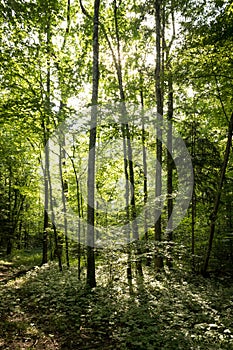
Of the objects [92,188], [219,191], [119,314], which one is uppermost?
[92,188]

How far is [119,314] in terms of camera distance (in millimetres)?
5996

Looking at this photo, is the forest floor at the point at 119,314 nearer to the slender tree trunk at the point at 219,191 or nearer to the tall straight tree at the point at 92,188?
the tall straight tree at the point at 92,188

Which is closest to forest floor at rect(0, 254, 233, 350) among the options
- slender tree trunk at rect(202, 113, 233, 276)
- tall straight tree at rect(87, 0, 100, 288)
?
tall straight tree at rect(87, 0, 100, 288)

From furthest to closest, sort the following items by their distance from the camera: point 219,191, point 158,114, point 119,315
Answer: point 158,114
point 219,191
point 119,315

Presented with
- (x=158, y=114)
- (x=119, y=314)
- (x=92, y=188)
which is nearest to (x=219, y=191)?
(x=158, y=114)

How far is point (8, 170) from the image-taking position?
65.6 ft

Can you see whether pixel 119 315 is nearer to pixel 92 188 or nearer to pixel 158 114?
pixel 92 188

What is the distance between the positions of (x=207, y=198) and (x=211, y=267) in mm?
2700

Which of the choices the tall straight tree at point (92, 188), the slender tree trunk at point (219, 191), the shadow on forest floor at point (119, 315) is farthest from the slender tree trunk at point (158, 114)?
the tall straight tree at point (92, 188)

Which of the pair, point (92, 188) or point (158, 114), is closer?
point (92, 188)

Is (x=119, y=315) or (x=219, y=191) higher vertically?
(x=219, y=191)

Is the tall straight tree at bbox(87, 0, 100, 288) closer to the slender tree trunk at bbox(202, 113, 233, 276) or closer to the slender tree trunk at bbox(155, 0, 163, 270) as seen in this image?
the slender tree trunk at bbox(155, 0, 163, 270)

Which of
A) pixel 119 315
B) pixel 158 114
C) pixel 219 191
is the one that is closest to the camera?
pixel 119 315

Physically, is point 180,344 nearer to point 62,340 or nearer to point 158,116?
point 62,340
